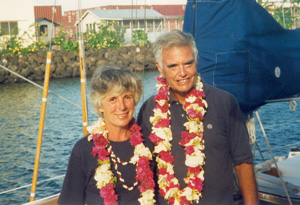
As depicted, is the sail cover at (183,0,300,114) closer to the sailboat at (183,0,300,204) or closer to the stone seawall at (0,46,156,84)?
the sailboat at (183,0,300,204)

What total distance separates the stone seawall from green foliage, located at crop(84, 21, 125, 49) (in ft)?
2.53

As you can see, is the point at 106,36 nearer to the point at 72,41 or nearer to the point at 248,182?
the point at 72,41

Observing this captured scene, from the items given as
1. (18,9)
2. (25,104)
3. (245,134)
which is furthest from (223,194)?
(18,9)

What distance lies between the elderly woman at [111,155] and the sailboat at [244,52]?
5.00ft

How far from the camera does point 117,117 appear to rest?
2.67 metres

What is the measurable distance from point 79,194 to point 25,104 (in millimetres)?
21771

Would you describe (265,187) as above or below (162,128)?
below

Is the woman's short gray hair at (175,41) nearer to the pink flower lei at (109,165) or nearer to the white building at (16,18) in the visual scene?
the pink flower lei at (109,165)

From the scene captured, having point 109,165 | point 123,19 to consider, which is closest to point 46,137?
point 109,165

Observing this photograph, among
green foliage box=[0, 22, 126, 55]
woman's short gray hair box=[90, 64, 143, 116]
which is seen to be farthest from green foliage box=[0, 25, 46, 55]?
woman's short gray hair box=[90, 64, 143, 116]

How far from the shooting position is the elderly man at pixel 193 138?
112 inches

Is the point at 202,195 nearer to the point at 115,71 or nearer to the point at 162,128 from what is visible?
the point at 162,128

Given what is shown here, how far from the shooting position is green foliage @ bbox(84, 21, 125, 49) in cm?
3925

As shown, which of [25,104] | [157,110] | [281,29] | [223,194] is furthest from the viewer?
[25,104]
